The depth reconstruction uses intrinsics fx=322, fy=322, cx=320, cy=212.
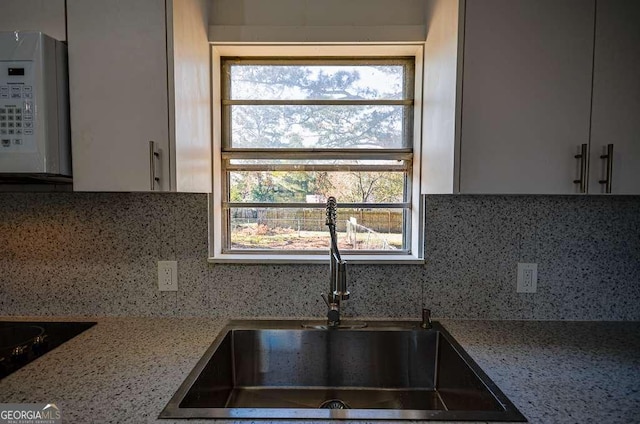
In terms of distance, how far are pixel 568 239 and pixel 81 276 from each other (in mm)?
1971

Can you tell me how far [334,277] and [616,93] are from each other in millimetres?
1069

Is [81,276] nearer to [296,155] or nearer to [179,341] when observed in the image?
[179,341]

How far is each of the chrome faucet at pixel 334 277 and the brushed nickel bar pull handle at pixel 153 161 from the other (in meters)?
0.58

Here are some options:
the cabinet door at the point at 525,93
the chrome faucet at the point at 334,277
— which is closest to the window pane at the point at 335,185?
the chrome faucet at the point at 334,277

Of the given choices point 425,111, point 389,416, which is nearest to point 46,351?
point 389,416

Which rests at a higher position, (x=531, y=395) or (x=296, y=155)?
(x=296, y=155)

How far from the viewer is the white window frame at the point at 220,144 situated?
1313 millimetres

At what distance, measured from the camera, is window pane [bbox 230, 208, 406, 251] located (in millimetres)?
1454

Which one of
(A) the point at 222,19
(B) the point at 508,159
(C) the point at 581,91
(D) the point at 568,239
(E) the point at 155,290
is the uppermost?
(A) the point at 222,19

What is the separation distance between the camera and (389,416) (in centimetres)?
72

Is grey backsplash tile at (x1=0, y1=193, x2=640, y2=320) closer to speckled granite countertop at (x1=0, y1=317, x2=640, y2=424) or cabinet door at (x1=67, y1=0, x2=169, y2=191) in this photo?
speckled granite countertop at (x1=0, y1=317, x2=640, y2=424)

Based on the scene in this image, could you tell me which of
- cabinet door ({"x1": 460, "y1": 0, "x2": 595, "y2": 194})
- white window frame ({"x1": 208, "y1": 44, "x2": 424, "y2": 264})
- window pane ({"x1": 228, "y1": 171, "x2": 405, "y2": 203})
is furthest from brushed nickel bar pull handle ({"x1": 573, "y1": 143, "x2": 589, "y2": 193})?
window pane ({"x1": 228, "y1": 171, "x2": 405, "y2": 203})

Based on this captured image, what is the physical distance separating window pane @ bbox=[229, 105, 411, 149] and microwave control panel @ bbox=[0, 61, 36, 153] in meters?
0.74

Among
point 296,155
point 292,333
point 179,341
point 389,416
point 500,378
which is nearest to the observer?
point 389,416
